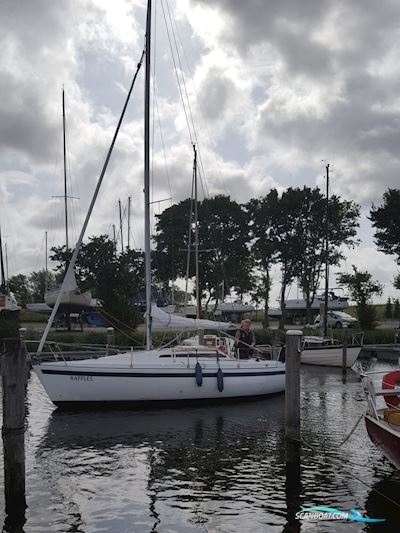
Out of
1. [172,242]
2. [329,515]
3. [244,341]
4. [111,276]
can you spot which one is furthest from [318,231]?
[329,515]

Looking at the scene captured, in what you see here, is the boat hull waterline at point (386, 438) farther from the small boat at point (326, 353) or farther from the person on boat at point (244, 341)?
the small boat at point (326, 353)

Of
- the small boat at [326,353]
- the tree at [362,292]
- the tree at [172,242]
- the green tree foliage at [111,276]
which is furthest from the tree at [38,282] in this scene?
the small boat at [326,353]

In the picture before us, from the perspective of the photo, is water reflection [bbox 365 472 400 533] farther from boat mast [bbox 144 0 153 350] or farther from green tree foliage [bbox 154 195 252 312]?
green tree foliage [bbox 154 195 252 312]

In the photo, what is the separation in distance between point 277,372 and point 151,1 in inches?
613

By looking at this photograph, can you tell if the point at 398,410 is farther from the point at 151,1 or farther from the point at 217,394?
the point at 151,1

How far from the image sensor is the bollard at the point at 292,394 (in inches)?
485

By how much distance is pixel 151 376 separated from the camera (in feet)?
62.9

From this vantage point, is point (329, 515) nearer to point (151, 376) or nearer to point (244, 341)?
point (151, 376)

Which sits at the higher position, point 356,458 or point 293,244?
point 293,244

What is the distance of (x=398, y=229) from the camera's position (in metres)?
57.7

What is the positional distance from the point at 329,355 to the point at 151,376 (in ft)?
58.4

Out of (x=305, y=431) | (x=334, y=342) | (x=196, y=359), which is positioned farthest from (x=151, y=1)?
(x=334, y=342)

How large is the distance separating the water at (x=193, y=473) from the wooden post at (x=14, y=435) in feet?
1.07

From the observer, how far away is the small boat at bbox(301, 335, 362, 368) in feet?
110
